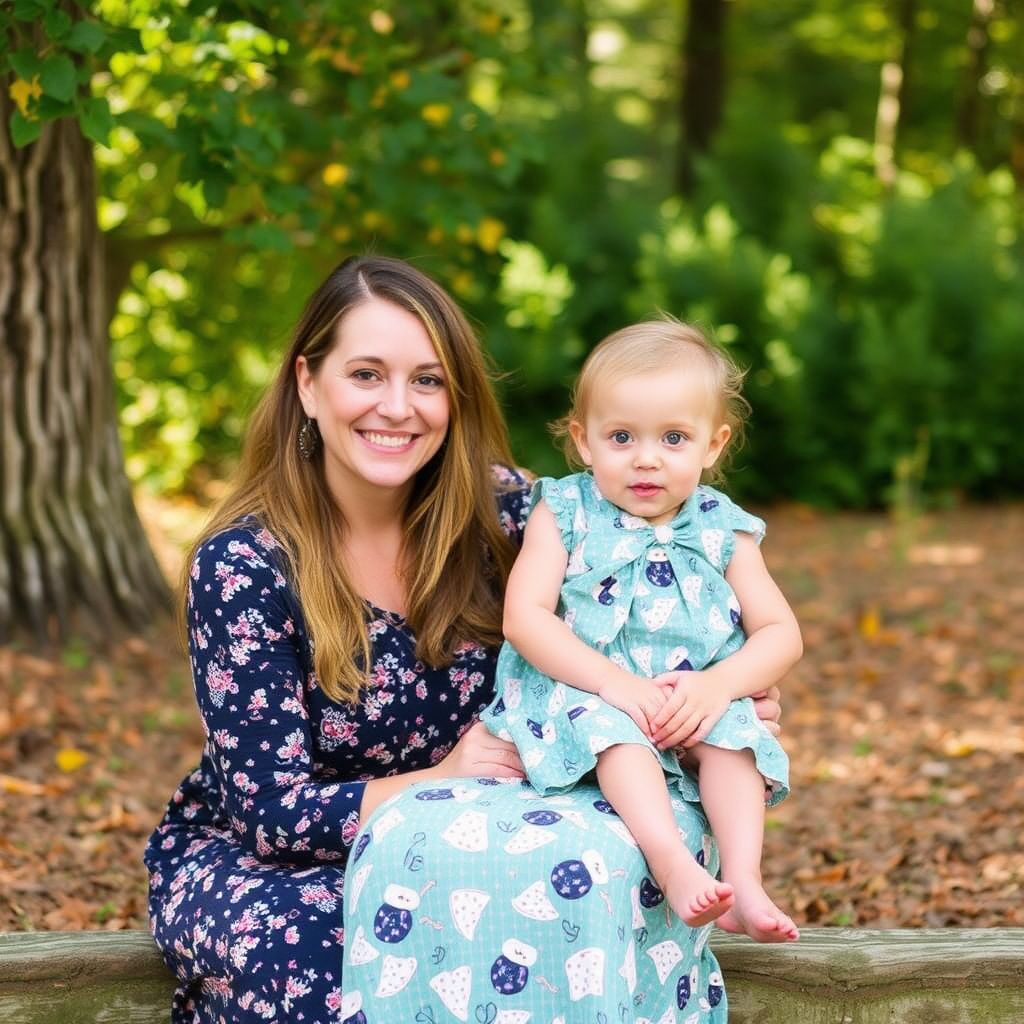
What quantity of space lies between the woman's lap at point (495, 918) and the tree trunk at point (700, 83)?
9.19m

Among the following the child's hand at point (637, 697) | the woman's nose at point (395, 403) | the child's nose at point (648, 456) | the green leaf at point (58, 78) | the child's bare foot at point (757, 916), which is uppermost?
the green leaf at point (58, 78)

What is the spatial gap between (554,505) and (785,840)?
178 centimetres

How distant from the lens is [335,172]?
491 cm

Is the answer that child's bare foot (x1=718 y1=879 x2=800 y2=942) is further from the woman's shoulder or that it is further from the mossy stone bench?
the woman's shoulder

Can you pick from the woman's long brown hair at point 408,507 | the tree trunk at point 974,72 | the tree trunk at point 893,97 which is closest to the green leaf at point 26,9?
the woman's long brown hair at point 408,507

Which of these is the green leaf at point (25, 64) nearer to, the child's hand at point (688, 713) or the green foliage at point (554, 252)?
the green foliage at point (554, 252)

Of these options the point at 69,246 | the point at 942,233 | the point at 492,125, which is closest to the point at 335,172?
the point at 492,125

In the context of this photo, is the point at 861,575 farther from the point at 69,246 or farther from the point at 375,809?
the point at 375,809

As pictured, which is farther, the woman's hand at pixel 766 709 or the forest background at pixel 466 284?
the forest background at pixel 466 284

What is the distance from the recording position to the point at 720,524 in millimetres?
2555

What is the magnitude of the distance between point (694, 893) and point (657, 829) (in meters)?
0.14

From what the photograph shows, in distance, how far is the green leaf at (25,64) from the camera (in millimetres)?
3087

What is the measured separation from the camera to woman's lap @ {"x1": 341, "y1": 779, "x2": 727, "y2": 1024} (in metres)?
2.09

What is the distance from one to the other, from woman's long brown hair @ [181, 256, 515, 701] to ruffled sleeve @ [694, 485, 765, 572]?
0.44 metres
